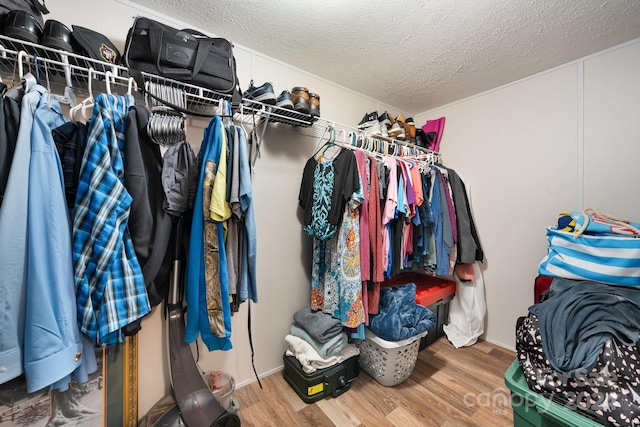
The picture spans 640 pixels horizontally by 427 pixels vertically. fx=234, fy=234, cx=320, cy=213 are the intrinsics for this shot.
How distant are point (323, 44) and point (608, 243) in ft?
6.38

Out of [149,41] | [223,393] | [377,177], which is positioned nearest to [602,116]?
[377,177]

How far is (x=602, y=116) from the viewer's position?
1576 millimetres

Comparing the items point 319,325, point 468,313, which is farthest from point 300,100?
point 468,313

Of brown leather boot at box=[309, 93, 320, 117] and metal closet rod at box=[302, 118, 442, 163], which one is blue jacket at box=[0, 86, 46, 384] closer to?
brown leather boot at box=[309, 93, 320, 117]

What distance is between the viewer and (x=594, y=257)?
1225 millimetres

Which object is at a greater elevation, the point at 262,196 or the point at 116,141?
the point at 116,141

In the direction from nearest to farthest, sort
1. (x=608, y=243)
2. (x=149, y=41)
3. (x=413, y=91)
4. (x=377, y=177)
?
(x=149, y=41) < (x=608, y=243) < (x=377, y=177) < (x=413, y=91)

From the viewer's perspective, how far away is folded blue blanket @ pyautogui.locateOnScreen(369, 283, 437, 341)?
1.49 metres

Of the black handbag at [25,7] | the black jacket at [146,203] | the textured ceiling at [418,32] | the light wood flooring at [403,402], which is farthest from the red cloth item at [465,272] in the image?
the black handbag at [25,7]

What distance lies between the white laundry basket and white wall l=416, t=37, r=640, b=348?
1.07m

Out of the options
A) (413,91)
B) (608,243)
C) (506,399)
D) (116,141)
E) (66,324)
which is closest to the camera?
(66,324)

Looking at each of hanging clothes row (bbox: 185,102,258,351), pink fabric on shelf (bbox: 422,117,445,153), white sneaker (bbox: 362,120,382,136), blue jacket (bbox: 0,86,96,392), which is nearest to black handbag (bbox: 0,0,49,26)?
blue jacket (bbox: 0,86,96,392)

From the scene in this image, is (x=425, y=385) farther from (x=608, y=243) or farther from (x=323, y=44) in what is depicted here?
(x=323, y=44)

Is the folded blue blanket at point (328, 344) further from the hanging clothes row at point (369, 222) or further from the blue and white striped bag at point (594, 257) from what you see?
the blue and white striped bag at point (594, 257)
